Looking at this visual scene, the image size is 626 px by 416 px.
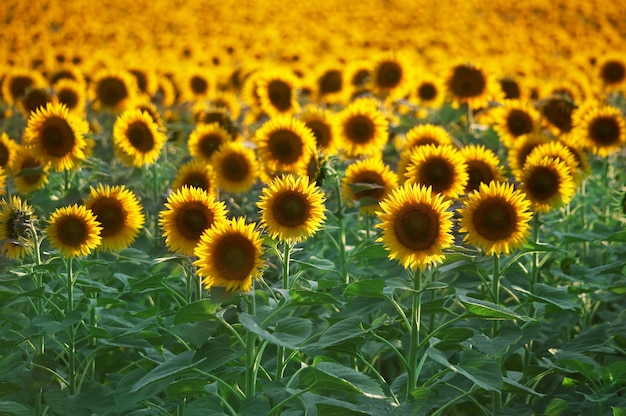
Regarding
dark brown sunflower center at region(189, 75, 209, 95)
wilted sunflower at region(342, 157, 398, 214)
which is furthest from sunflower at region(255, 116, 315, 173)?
dark brown sunflower center at region(189, 75, 209, 95)

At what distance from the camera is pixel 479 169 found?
3752 millimetres

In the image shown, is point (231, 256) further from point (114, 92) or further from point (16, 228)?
point (114, 92)

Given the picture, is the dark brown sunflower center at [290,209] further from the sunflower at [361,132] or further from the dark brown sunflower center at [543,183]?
the sunflower at [361,132]

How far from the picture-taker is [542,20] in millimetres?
13328

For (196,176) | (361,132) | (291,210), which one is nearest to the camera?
(291,210)

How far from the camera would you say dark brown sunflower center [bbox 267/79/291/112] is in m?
5.78

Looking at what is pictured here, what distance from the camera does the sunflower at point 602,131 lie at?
198 inches

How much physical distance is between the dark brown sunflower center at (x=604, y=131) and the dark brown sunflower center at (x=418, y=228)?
8.16 feet

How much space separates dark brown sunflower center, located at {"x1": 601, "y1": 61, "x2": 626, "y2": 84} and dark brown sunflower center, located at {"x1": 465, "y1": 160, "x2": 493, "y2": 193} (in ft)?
10.9

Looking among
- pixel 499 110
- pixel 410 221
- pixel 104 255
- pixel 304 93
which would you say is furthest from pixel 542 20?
pixel 410 221

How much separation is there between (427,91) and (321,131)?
5.29ft

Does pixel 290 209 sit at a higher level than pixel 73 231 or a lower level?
higher

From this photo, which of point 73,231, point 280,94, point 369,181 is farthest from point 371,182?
point 280,94

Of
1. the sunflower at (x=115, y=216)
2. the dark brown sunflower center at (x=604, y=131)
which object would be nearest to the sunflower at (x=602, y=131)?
the dark brown sunflower center at (x=604, y=131)
